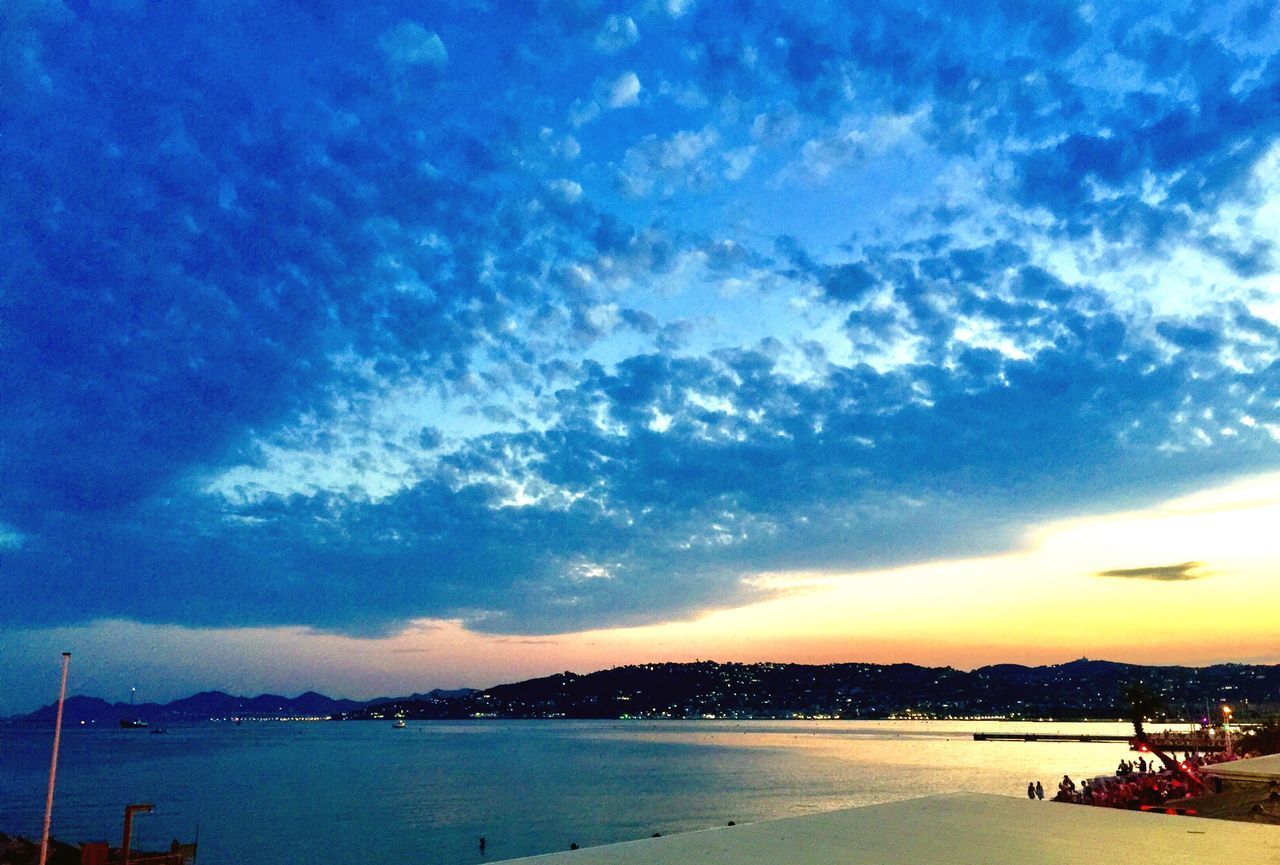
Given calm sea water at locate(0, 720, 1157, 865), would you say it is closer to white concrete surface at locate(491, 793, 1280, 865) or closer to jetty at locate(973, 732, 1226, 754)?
jetty at locate(973, 732, 1226, 754)

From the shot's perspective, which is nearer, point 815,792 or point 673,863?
point 673,863

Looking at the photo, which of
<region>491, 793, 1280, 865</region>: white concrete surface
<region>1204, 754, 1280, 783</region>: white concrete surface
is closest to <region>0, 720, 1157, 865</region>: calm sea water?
<region>1204, 754, 1280, 783</region>: white concrete surface

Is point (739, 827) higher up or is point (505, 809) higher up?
point (739, 827)

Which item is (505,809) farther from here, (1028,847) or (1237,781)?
(1028,847)

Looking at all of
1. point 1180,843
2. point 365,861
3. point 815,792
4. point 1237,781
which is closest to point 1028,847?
point 1180,843

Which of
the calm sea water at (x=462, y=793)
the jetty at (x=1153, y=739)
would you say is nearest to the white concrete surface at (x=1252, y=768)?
the calm sea water at (x=462, y=793)

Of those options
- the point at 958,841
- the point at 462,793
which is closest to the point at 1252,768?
the point at 958,841

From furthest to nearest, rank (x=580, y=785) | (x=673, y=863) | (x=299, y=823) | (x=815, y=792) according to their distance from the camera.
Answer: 1. (x=580, y=785)
2. (x=815, y=792)
3. (x=299, y=823)
4. (x=673, y=863)

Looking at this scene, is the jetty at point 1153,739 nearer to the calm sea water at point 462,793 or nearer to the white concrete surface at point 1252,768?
the calm sea water at point 462,793
